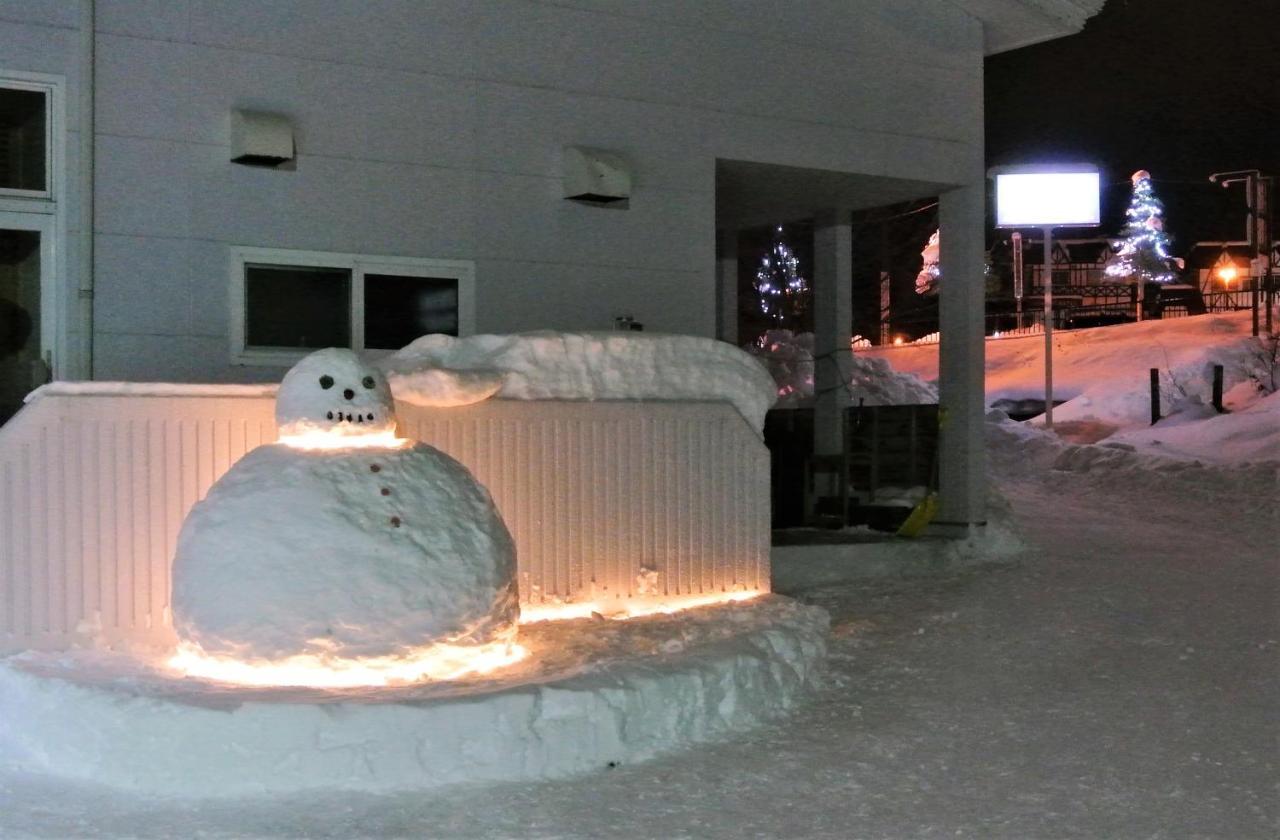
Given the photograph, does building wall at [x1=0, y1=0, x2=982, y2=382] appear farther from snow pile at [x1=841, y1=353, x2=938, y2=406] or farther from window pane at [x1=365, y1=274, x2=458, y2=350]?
snow pile at [x1=841, y1=353, x2=938, y2=406]

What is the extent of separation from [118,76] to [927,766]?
6329 millimetres

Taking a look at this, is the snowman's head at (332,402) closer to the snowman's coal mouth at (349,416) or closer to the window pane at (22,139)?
the snowman's coal mouth at (349,416)

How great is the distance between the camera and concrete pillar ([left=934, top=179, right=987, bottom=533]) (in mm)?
12297

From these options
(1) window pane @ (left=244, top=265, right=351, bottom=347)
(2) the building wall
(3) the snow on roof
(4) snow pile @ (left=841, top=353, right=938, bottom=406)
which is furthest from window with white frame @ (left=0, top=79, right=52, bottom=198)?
(4) snow pile @ (left=841, top=353, right=938, bottom=406)

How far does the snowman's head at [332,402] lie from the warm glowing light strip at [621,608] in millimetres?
1810

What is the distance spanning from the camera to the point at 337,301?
354 inches

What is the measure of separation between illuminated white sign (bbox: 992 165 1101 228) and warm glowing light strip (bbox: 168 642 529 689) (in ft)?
104

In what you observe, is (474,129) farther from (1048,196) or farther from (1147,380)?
(1147,380)

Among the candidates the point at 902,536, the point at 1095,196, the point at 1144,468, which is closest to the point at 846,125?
the point at 902,536

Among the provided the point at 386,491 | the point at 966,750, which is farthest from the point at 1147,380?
the point at 386,491

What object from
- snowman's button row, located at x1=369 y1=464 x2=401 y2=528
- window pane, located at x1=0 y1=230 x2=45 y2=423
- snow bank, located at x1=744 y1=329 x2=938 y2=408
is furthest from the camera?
snow bank, located at x1=744 y1=329 x2=938 y2=408

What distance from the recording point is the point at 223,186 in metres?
8.56

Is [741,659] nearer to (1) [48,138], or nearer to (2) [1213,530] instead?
(1) [48,138]

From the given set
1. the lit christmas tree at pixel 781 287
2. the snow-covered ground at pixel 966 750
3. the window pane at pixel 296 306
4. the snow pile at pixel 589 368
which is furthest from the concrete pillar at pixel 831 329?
the lit christmas tree at pixel 781 287
